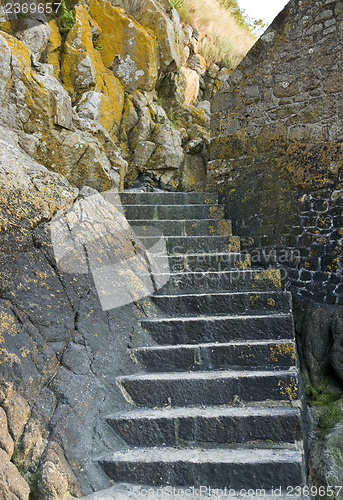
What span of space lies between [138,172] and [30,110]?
2.95m

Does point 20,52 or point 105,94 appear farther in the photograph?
point 105,94

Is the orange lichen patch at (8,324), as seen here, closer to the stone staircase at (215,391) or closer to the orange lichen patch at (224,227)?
the stone staircase at (215,391)

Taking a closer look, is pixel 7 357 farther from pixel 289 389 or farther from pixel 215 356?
pixel 289 389

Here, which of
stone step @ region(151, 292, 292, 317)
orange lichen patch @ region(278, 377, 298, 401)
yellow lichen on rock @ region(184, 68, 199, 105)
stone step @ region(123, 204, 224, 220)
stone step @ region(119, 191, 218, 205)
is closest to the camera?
orange lichen patch @ region(278, 377, 298, 401)

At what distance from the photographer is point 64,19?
6.14 m

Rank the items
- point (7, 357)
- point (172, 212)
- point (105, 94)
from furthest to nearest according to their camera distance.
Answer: point (105, 94) → point (172, 212) → point (7, 357)

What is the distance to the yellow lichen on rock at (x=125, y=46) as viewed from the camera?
22.8 feet

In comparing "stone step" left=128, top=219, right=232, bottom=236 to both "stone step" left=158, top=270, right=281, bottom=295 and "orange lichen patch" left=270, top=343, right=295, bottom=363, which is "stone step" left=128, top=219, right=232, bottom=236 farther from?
"orange lichen patch" left=270, top=343, right=295, bottom=363

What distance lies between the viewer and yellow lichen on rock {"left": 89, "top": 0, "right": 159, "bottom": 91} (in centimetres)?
695

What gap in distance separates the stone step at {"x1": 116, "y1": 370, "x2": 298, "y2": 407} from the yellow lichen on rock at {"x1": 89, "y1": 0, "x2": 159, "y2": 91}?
637 cm

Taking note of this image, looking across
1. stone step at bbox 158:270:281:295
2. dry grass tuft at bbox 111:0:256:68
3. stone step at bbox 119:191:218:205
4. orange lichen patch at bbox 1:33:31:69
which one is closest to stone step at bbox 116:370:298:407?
stone step at bbox 158:270:281:295

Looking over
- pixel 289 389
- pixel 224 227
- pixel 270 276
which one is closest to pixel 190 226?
pixel 224 227

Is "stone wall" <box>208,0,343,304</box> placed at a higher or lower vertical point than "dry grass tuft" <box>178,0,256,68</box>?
lower

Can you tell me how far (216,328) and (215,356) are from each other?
9.2 inches
